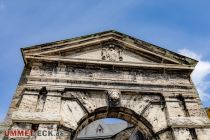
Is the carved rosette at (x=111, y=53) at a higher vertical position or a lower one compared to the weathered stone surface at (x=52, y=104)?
higher

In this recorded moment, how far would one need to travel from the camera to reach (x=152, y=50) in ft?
26.3

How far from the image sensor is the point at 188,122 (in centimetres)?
647

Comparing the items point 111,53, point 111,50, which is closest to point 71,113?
point 111,53

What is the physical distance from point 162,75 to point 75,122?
336 centimetres

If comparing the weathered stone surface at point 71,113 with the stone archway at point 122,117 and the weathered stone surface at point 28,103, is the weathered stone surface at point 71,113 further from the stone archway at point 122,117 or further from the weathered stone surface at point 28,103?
the weathered stone surface at point 28,103

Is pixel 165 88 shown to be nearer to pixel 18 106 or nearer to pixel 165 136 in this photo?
pixel 165 136

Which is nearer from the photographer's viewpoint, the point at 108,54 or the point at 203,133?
the point at 203,133

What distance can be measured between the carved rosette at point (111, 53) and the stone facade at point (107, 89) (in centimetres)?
3

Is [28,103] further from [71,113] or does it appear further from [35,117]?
[71,113]

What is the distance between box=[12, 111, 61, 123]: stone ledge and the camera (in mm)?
5824

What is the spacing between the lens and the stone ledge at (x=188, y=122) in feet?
21.0

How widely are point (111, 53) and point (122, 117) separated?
88.2 inches

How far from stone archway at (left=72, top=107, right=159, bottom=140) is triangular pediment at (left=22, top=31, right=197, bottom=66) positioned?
1.75 m

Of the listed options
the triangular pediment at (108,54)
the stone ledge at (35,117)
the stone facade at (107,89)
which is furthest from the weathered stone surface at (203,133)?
the stone ledge at (35,117)
